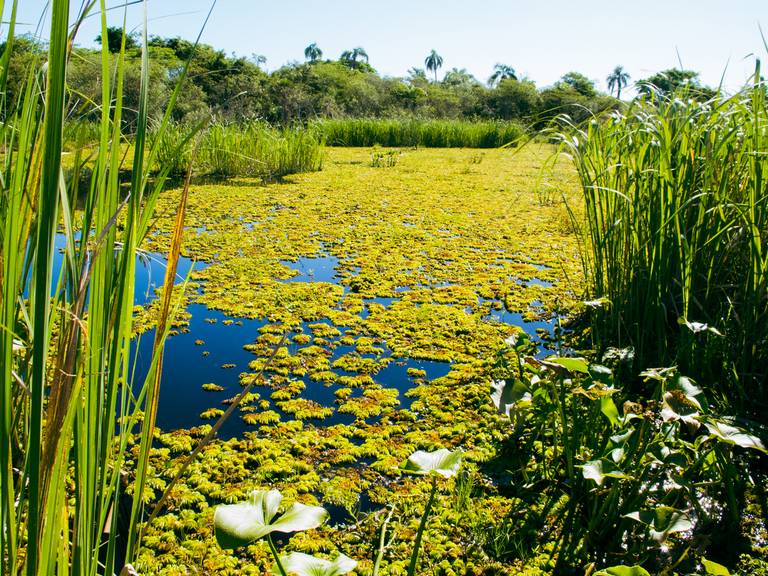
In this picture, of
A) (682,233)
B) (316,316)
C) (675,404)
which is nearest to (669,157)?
(682,233)

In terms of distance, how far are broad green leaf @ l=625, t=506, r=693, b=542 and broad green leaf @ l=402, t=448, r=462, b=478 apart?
439 millimetres

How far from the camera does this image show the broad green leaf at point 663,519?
1.19 meters

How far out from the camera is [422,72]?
42.9 metres

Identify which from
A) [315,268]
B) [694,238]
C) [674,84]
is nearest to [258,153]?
[315,268]

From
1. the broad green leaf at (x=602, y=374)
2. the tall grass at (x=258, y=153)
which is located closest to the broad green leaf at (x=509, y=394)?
the broad green leaf at (x=602, y=374)

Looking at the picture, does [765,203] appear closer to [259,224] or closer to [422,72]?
[259,224]

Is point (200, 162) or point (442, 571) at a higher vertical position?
point (200, 162)

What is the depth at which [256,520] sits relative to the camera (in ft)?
2.54

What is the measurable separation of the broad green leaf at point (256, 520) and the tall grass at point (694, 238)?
1242mm

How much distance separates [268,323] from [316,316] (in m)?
0.22

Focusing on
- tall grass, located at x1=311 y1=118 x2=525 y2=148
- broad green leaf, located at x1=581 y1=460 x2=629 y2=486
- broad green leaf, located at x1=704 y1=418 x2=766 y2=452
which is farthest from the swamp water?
tall grass, located at x1=311 y1=118 x2=525 y2=148

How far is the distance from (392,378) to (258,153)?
4.89 meters

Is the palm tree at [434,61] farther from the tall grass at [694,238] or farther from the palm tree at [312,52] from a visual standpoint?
the tall grass at [694,238]

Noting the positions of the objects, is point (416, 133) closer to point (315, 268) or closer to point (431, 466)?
point (315, 268)
